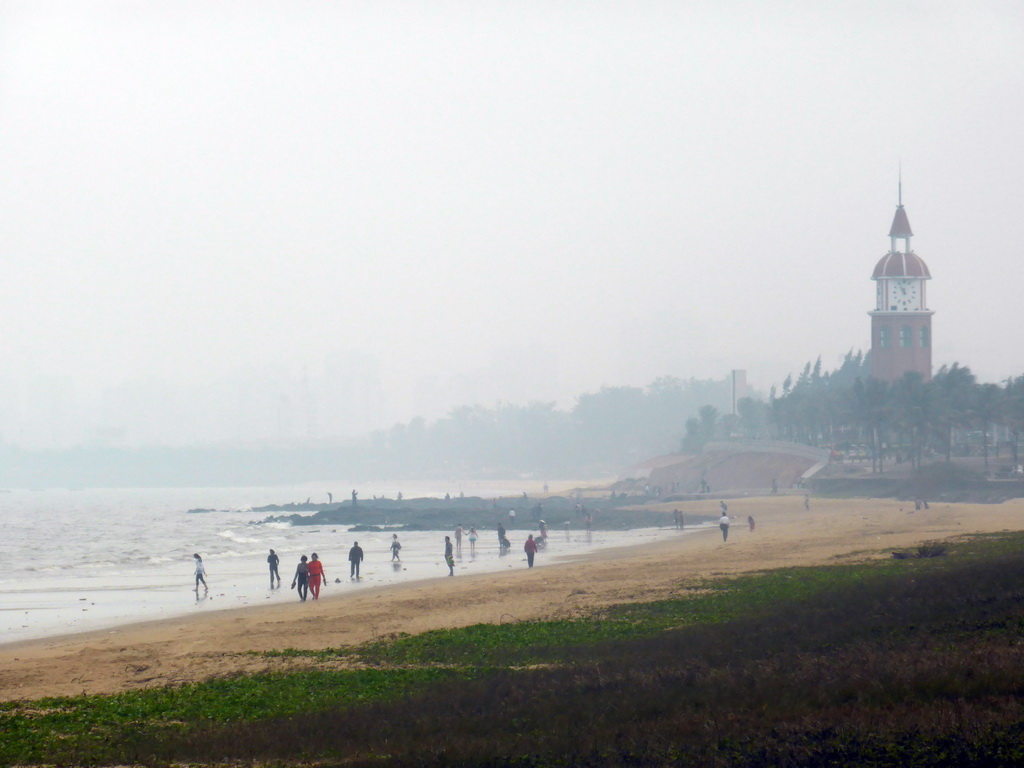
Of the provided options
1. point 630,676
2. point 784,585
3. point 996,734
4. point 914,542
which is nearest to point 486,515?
point 914,542

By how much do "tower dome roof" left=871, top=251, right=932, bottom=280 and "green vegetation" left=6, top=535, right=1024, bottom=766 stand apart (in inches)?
4408

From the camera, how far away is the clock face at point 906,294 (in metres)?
127

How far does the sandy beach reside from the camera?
2150 cm

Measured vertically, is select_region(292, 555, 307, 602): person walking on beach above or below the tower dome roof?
below

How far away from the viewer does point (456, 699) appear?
16188mm

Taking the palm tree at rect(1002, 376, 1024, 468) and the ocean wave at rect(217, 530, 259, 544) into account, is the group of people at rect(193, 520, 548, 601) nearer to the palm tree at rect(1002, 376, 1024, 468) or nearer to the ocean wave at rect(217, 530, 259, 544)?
the ocean wave at rect(217, 530, 259, 544)

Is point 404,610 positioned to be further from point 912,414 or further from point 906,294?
point 906,294

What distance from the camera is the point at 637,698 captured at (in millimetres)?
15086

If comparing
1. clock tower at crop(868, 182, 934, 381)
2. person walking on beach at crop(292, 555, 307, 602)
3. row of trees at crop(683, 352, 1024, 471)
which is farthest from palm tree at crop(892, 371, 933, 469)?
person walking on beach at crop(292, 555, 307, 602)

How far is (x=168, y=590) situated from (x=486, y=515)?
171ft

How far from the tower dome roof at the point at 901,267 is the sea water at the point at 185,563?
64.9m

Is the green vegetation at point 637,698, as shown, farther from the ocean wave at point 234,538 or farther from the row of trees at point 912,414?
the row of trees at point 912,414

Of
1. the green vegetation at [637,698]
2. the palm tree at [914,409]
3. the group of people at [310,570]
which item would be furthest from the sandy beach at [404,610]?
the palm tree at [914,409]

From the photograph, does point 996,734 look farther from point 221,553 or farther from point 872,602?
point 221,553
